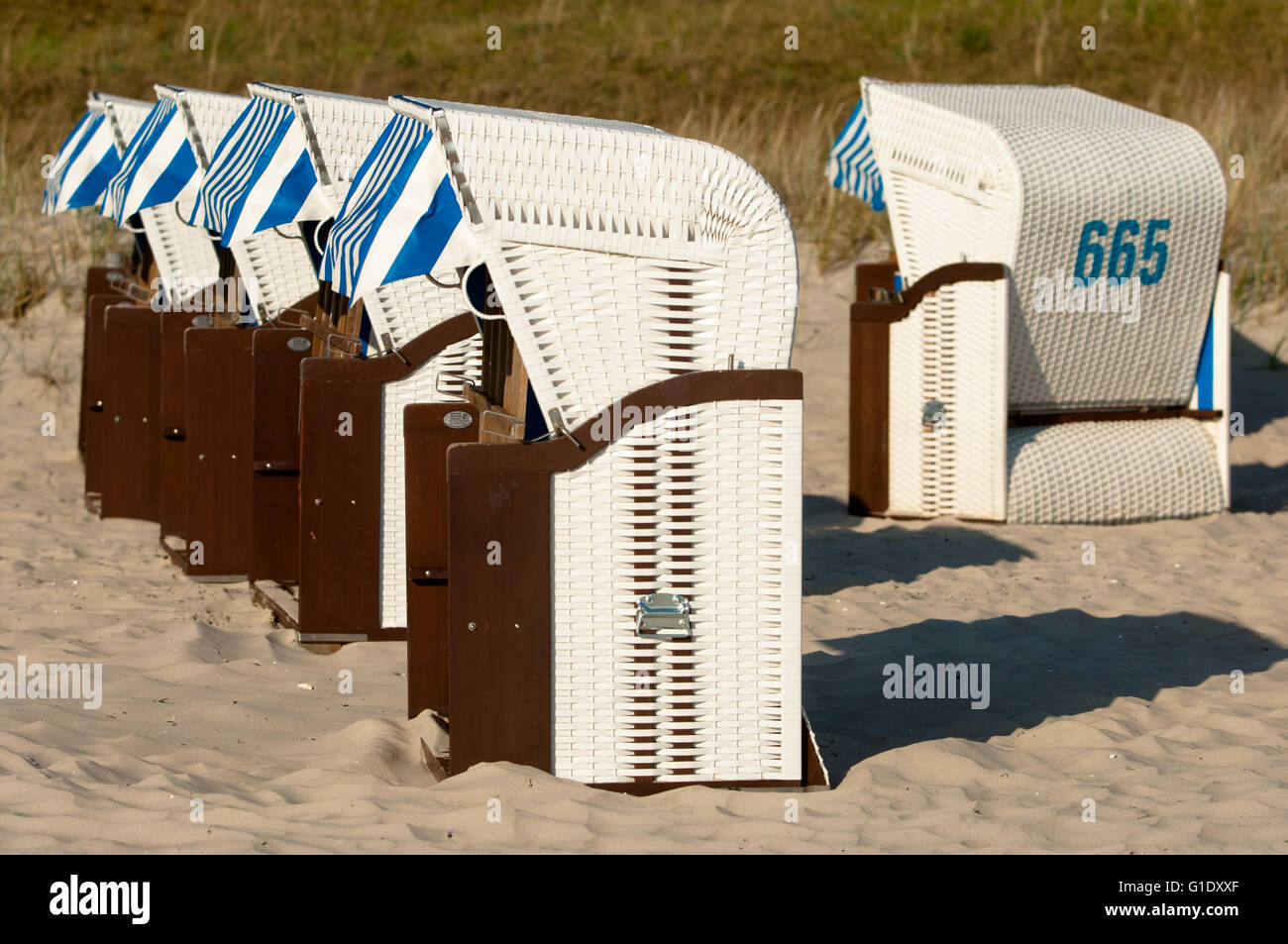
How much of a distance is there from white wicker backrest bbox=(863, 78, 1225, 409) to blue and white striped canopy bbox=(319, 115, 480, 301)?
16.5ft

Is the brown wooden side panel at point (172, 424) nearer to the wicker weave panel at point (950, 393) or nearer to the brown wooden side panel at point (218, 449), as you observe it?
the brown wooden side panel at point (218, 449)

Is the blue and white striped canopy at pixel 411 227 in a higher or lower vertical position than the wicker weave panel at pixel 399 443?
higher

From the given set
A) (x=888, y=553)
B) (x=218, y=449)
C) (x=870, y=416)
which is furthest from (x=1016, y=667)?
(x=218, y=449)

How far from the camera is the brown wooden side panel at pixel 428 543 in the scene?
5.31m

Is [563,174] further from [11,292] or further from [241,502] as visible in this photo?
[11,292]

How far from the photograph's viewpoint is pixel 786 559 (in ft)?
14.8

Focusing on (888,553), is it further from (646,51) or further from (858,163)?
(646,51)

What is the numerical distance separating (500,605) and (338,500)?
2234 mm

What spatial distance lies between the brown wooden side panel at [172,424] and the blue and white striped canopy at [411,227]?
3866 mm

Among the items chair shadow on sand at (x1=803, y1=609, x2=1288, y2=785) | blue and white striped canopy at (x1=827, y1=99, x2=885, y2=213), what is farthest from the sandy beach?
blue and white striped canopy at (x1=827, y1=99, x2=885, y2=213)

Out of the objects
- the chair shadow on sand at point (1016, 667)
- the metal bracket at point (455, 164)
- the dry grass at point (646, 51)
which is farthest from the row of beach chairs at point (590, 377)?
the dry grass at point (646, 51)

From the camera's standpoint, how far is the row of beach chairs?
441cm

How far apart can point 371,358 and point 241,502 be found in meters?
1.68

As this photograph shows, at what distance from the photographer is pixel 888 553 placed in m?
8.70
